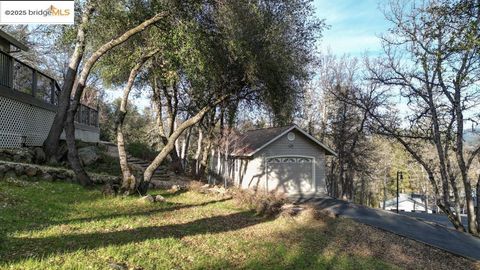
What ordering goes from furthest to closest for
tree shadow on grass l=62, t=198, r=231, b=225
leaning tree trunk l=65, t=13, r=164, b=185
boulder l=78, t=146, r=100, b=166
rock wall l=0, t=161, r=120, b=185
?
boulder l=78, t=146, r=100, b=166 → leaning tree trunk l=65, t=13, r=164, b=185 → rock wall l=0, t=161, r=120, b=185 → tree shadow on grass l=62, t=198, r=231, b=225

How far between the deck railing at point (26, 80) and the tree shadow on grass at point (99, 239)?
24.5ft

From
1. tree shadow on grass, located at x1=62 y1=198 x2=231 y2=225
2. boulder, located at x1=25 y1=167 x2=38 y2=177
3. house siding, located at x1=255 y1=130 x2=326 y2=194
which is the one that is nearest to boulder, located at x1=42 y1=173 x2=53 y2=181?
boulder, located at x1=25 y1=167 x2=38 y2=177

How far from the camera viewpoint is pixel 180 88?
76.7 ft

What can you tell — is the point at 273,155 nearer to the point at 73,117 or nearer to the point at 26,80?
the point at 26,80

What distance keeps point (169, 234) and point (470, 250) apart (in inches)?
409

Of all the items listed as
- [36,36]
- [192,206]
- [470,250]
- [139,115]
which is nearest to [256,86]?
[192,206]

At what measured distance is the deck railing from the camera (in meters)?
11.6

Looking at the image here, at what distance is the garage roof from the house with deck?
1193 cm

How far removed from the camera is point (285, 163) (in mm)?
24766

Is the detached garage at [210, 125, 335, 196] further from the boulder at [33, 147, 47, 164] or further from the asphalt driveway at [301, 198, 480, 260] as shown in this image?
the boulder at [33, 147, 47, 164]

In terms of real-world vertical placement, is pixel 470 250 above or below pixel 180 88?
below

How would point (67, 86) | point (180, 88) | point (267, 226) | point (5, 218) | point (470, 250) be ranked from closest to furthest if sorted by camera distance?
point (5, 218) < point (267, 226) < point (470, 250) < point (67, 86) < point (180, 88)

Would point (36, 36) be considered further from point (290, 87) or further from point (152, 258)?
point (152, 258)

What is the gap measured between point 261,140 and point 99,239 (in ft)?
62.1
